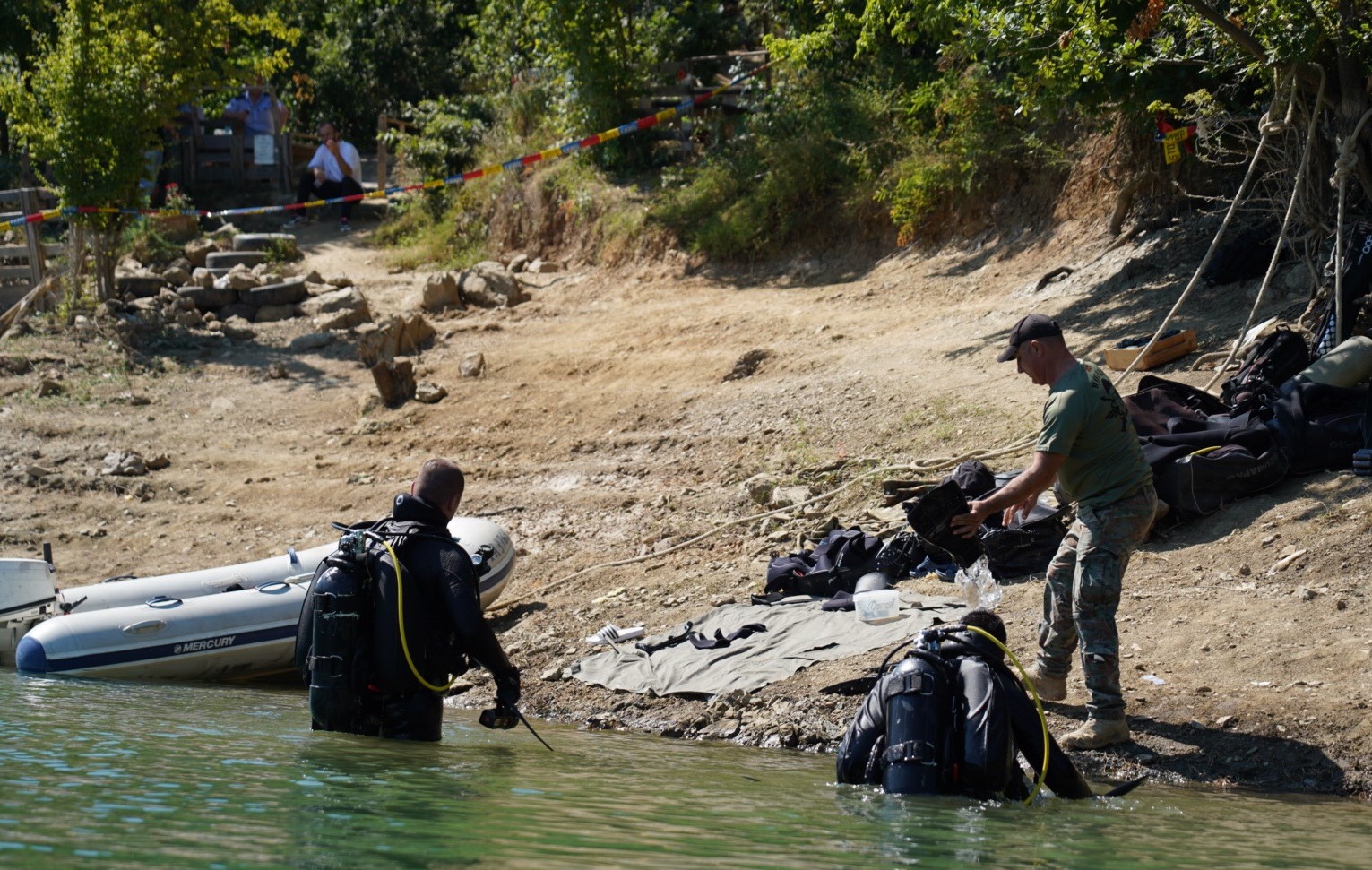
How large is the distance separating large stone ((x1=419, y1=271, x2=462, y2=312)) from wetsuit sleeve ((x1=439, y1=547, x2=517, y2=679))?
12.2 metres

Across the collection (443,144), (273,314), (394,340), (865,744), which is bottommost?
(865,744)

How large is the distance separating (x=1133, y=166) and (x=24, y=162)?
1691 centimetres

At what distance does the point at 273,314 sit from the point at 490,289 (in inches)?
115

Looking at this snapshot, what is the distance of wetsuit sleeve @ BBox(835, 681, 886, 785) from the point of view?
4.87 meters

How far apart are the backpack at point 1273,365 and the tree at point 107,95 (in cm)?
1307

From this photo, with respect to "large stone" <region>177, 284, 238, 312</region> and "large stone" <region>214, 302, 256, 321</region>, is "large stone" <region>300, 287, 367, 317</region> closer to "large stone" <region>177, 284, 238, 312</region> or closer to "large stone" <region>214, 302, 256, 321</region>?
"large stone" <region>214, 302, 256, 321</region>

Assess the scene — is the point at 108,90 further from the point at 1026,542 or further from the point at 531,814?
the point at 531,814

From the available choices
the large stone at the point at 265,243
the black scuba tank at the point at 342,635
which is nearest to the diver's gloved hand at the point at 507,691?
the black scuba tank at the point at 342,635

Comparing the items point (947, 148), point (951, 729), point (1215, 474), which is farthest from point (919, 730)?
point (947, 148)

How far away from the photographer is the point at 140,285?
18375 mm

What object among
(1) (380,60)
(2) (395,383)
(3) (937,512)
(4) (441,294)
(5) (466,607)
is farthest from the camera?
(1) (380,60)

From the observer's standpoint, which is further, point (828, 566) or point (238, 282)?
point (238, 282)

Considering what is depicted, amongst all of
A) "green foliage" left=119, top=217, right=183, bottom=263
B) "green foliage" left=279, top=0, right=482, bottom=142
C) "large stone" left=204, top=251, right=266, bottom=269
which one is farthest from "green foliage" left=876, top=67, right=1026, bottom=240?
"green foliage" left=279, top=0, right=482, bottom=142

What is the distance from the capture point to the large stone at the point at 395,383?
14.3m
